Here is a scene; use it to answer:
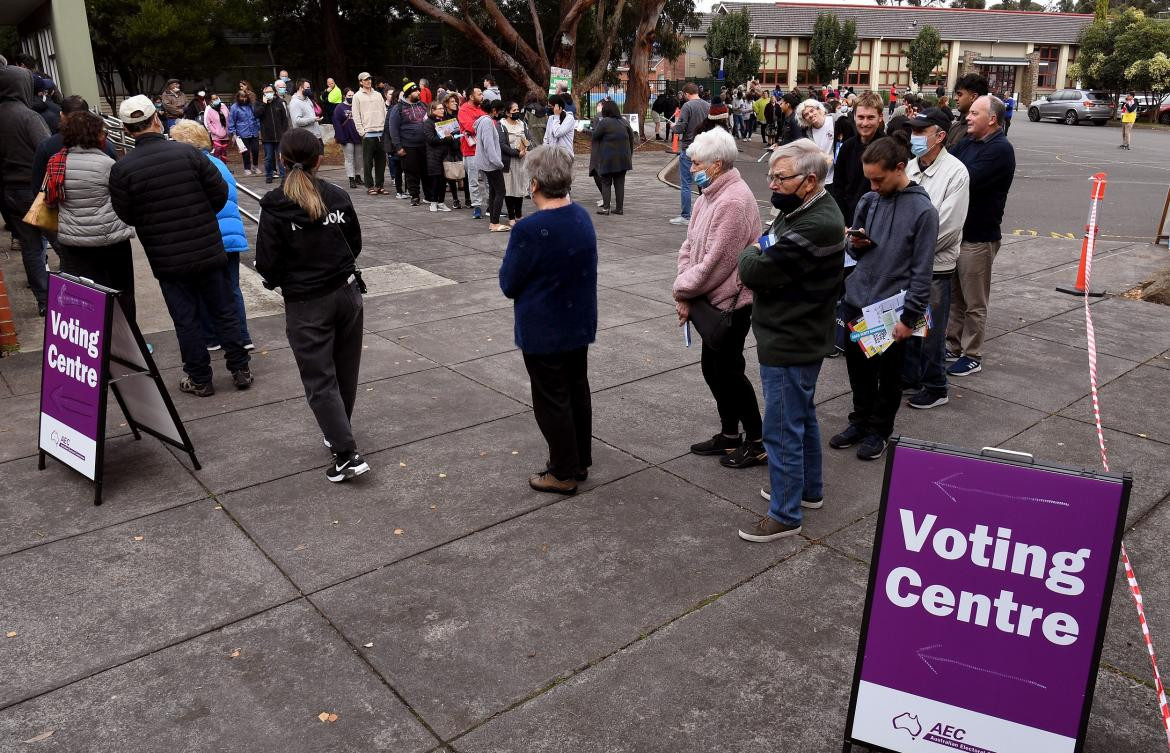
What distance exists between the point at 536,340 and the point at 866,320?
6.18 feet

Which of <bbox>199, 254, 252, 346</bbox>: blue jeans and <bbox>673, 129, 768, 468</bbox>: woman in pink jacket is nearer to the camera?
<bbox>673, 129, 768, 468</bbox>: woman in pink jacket

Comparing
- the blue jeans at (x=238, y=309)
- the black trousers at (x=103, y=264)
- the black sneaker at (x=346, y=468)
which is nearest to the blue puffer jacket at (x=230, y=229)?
the blue jeans at (x=238, y=309)

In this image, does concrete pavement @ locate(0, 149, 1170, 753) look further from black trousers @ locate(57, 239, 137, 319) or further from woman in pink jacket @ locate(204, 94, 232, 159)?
woman in pink jacket @ locate(204, 94, 232, 159)

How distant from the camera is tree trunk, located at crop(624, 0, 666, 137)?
2828cm

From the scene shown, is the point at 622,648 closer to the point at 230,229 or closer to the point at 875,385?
the point at 875,385

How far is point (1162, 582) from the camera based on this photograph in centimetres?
406

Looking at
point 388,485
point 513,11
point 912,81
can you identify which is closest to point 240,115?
point 388,485

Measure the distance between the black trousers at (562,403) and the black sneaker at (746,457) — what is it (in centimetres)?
86

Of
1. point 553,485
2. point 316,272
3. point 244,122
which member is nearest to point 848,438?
point 553,485

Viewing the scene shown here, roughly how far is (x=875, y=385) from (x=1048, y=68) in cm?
7716

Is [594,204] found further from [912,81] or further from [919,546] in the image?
[912,81]

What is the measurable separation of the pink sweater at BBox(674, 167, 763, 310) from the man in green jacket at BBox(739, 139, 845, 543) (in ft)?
1.18

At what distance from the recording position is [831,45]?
203 feet

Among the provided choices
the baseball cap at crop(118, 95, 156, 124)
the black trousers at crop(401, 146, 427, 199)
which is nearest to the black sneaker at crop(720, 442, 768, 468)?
the baseball cap at crop(118, 95, 156, 124)
